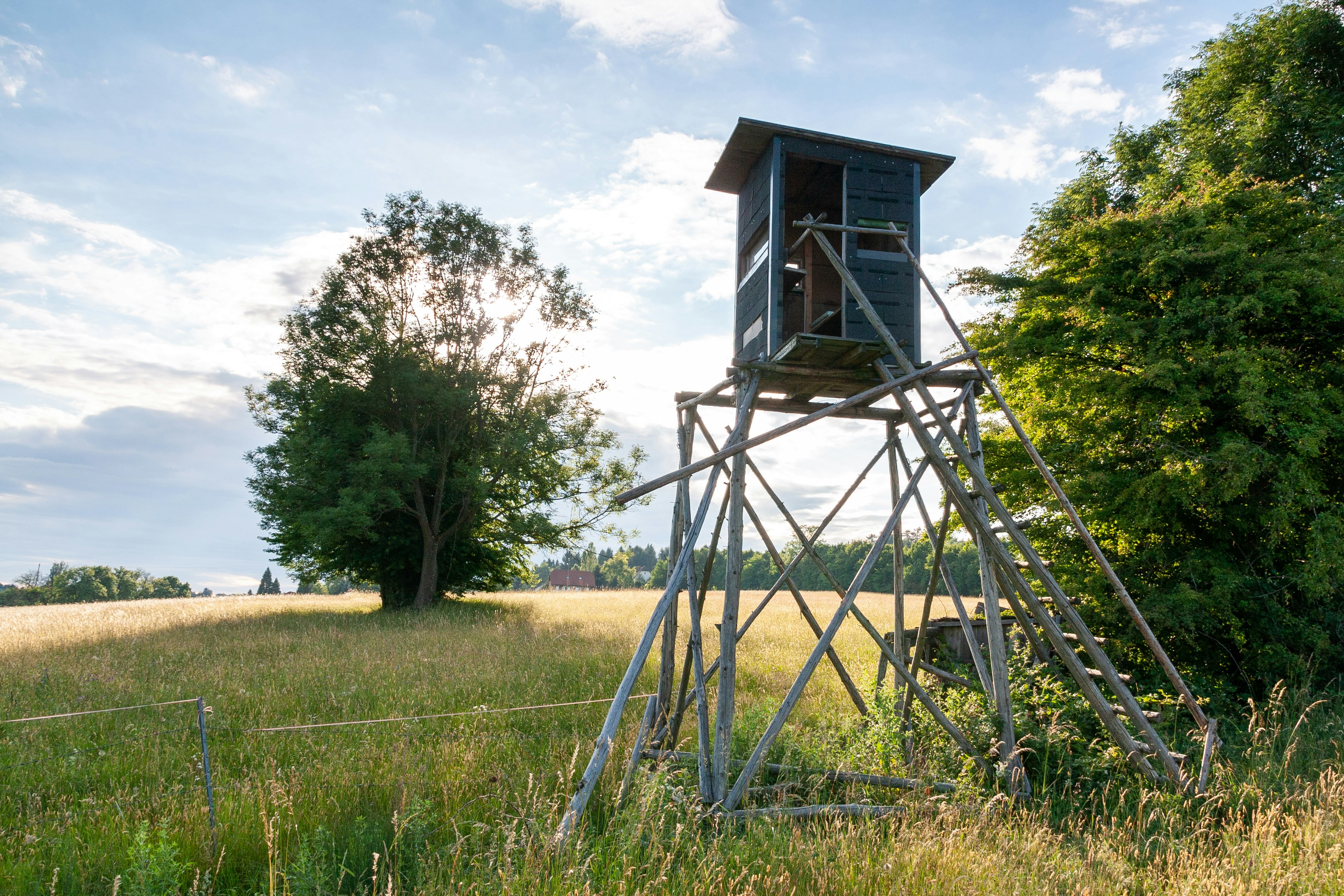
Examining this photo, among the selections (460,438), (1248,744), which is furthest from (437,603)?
(1248,744)

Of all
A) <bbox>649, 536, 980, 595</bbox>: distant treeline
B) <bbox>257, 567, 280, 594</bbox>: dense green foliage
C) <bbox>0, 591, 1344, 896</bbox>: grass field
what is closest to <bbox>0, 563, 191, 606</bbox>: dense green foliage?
<bbox>257, 567, 280, 594</bbox>: dense green foliage

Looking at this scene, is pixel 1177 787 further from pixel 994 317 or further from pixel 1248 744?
pixel 994 317

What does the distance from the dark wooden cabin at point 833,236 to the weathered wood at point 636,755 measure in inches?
157

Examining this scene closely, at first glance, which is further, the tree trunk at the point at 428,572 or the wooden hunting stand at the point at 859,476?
the tree trunk at the point at 428,572

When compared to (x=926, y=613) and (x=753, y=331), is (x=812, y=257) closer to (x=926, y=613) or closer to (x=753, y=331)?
(x=753, y=331)

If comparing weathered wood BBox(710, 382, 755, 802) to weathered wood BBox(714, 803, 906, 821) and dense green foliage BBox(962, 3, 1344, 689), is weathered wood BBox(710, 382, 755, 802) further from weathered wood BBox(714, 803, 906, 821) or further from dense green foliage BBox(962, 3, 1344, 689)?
dense green foliage BBox(962, 3, 1344, 689)

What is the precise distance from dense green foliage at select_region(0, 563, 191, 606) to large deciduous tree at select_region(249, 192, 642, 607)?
6607cm

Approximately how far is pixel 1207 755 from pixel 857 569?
141 ft

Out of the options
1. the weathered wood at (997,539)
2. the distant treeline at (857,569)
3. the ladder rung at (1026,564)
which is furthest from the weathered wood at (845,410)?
the distant treeline at (857,569)

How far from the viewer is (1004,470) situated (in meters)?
12.1

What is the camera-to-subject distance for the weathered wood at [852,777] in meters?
6.24

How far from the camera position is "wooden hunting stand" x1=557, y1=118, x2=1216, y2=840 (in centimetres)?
625

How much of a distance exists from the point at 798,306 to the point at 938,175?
8.12ft

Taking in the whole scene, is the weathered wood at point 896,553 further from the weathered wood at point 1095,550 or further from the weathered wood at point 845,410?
the weathered wood at point 1095,550
